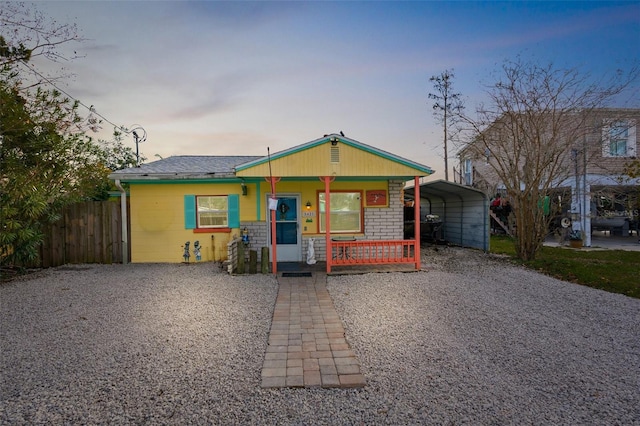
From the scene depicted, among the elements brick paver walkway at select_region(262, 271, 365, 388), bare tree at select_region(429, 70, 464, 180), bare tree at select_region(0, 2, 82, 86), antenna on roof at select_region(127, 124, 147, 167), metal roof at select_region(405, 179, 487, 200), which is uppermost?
bare tree at select_region(429, 70, 464, 180)

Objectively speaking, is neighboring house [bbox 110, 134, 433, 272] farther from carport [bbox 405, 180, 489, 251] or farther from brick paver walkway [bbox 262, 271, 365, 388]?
brick paver walkway [bbox 262, 271, 365, 388]

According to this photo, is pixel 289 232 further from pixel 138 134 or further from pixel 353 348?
pixel 138 134

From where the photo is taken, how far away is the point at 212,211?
943 cm

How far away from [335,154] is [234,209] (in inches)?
142

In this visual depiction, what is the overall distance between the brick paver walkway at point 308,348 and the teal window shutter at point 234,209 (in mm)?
4061

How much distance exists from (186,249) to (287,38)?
685cm

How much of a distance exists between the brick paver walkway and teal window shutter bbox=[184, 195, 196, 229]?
4.75 meters

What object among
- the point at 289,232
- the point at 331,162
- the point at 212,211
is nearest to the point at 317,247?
the point at 289,232

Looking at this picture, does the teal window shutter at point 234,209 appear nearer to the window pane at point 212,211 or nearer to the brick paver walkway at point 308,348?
the window pane at point 212,211

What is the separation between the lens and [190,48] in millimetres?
9375

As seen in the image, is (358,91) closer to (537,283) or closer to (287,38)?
(287,38)

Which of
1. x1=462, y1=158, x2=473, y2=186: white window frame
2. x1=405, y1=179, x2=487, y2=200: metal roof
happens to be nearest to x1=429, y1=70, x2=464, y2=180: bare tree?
x1=462, y1=158, x2=473, y2=186: white window frame

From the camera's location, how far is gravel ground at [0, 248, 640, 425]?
2520 millimetres

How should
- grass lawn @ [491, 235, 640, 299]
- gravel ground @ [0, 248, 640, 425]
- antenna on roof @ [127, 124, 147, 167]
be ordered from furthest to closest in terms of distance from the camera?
antenna on roof @ [127, 124, 147, 167] < grass lawn @ [491, 235, 640, 299] < gravel ground @ [0, 248, 640, 425]
